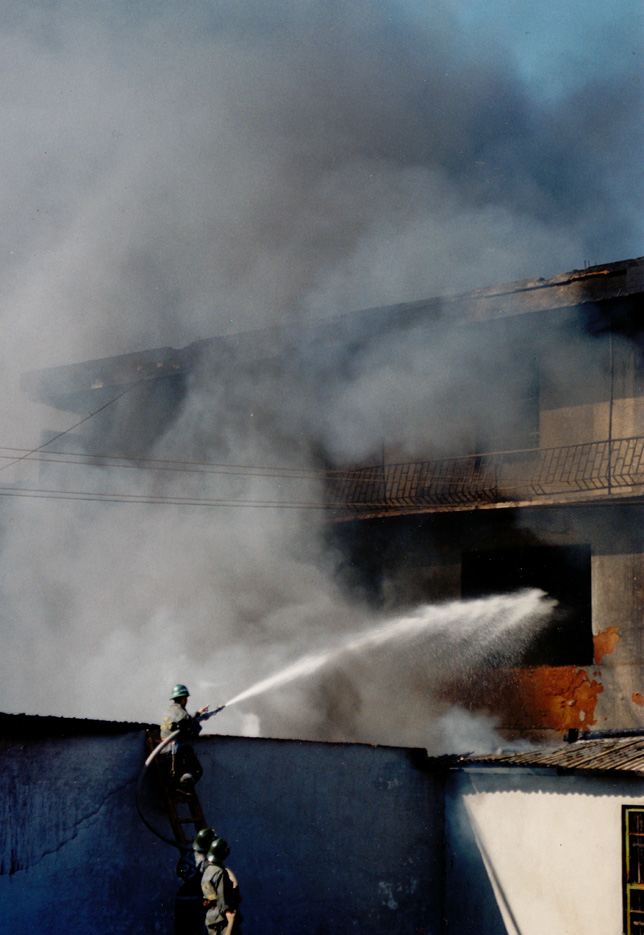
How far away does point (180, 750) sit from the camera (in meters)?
7.29

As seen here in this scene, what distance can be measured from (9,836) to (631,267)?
1086cm

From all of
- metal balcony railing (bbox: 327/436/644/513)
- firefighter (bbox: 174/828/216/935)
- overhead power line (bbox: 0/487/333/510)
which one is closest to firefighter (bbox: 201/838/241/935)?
firefighter (bbox: 174/828/216/935)

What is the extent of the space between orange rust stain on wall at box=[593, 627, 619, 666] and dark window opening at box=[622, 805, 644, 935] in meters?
4.91

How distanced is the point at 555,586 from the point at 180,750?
7.88 meters

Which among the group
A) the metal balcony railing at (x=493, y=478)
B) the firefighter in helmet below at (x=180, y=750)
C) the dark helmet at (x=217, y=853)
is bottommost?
the dark helmet at (x=217, y=853)

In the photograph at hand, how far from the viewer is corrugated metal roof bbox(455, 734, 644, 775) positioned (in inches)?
313

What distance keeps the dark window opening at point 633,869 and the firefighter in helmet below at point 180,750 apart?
3.70 meters

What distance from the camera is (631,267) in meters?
13.0

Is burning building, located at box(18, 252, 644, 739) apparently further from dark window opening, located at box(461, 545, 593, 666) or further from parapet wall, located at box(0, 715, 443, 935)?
parapet wall, located at box(0, 715, 443, 935)

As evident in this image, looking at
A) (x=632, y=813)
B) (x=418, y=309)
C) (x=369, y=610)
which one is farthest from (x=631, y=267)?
(x=632, y=813)

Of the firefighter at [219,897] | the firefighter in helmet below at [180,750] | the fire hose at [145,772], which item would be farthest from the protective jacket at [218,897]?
the firefighter in helmet below at [180,750]

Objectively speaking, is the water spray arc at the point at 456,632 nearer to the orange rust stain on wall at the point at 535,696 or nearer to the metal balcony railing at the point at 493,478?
the orange rust stain on wall at the point at 535,696

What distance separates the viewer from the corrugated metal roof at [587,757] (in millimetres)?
7953

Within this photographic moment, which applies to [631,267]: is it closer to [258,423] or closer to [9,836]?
[258,423]
